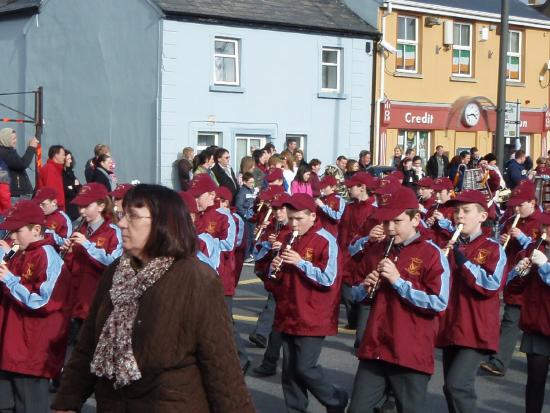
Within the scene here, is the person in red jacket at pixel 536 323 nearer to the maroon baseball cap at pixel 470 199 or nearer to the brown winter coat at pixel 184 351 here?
the maroon baseball cap at pixel 470 199

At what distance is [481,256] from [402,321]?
1.10 meters

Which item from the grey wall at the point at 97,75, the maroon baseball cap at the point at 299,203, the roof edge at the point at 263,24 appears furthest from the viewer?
the grey wall at the point at 97,75

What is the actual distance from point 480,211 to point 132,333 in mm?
3993

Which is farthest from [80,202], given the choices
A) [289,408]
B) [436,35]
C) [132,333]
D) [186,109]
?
[436,35]

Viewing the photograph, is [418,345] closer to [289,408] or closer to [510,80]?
[289,408]

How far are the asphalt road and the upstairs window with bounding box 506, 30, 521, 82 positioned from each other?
24455 millimetres

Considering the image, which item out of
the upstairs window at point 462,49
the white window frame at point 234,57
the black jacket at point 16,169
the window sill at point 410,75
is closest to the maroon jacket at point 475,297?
the black jacket at point 16,169

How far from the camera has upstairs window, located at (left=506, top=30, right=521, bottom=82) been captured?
3556 cm

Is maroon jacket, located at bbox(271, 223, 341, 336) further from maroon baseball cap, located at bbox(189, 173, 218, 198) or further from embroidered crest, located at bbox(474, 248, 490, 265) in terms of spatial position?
maroon baseball cap, located at bbox(189, 173, 218, 198)

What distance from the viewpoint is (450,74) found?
33.4 meters

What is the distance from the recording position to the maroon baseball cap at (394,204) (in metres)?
7.08

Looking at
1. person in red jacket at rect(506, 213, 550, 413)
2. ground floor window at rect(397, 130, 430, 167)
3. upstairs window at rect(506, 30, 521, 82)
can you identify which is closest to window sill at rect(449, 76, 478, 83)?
ground floor window at rect(397, 130, 430, 167)

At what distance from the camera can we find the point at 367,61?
101ft

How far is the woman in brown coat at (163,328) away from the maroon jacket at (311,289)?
3.61 meters
